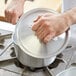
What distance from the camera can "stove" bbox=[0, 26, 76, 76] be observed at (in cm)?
69

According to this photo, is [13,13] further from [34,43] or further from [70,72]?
[70,72]

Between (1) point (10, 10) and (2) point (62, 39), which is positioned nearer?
(2) point (62, 39)

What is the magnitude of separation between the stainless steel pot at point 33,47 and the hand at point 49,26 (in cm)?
2

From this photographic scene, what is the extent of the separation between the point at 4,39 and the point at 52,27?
234mm

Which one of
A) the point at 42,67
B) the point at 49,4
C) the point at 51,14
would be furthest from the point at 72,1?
the point at 49,4

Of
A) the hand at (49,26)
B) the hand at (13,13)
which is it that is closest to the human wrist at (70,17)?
the hand at (49,26)

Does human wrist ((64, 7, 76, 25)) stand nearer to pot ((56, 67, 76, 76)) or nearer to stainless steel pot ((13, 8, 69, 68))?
stainless steel pot ((13, 8, 69, 68))

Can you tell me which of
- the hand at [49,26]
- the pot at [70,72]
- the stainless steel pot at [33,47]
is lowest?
the pot at [70,72]

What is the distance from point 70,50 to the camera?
79 centimetres

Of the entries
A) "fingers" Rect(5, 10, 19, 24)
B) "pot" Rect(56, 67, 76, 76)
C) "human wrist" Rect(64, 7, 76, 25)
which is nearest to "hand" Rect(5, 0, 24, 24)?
"fingers" Rect(5, 10, 19, 24)

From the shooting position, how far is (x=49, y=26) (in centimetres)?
69

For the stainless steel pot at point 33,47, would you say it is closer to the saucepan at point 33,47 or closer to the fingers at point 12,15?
A: the saucepan at point 33,47

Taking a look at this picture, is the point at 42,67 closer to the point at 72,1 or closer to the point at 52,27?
the point at 52,27

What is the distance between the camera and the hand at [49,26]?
2.24 ft
